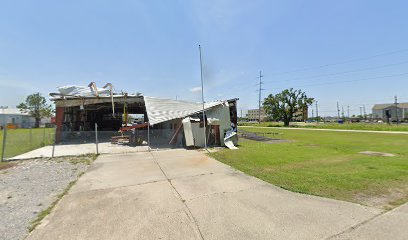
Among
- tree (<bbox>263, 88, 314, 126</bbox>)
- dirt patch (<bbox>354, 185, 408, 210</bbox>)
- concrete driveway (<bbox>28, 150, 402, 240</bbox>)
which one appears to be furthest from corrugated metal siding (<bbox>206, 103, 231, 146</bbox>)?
tree (<bbox>263, 88, 314, 126</bbox>)

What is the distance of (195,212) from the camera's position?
4.36 meters

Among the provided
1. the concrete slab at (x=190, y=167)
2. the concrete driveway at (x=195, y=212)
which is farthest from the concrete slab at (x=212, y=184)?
the concrete slab at (x=190, y=167)

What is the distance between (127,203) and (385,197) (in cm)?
625

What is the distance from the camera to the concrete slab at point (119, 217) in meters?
3.59

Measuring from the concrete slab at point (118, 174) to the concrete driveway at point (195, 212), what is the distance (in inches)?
2.6

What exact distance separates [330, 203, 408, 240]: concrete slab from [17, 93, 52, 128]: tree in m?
75.6

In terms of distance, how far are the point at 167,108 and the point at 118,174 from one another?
11025mm

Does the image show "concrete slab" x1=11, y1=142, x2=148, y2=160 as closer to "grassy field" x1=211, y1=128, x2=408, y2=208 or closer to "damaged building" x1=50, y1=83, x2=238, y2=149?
"damaged building" x1=50, y1=83, x2=238, y2=149

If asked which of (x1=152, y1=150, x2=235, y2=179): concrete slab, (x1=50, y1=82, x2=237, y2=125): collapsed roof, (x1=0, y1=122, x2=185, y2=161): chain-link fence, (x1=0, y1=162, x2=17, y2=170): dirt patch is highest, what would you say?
(x1=50, y1=82, x2=237, y2=125): collapsed roof

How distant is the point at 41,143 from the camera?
16.5 metres

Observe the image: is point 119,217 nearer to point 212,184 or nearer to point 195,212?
point 195,212

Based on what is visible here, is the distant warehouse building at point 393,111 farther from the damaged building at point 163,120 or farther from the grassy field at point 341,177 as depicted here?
the grassy field at point 341,177

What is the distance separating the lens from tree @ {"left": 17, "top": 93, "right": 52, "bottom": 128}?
59062 mm

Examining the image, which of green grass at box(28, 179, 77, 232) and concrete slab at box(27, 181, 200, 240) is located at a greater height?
green grass at box(28, 179, 77, 232)
